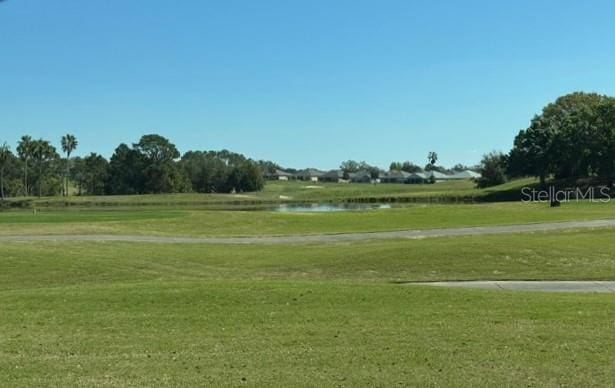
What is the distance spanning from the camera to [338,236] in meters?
32.5

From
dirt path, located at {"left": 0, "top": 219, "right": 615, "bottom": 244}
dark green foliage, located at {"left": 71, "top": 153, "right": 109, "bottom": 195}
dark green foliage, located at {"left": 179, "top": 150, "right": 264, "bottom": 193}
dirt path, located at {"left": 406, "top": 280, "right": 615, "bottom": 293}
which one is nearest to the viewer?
dirt path, located at {"left": 406, "top": 280, "right": 615, "bottom": 293}

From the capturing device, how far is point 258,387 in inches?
227

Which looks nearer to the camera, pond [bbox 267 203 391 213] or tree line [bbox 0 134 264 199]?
pond [bbox 267 203 391 213]

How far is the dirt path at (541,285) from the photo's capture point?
1541 centimetres

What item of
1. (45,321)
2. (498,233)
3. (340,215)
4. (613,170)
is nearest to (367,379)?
(45,321)

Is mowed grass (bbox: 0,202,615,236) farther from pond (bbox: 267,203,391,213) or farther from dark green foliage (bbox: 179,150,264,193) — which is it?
dark green foliage (bbox: 179,150,264,193)

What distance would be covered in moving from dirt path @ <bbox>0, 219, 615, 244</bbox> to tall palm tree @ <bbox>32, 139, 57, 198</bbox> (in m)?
117

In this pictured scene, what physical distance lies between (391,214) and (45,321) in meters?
39.7

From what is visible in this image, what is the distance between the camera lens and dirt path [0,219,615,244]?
3014cm

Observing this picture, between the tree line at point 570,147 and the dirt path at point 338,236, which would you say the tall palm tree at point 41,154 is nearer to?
the tree line at point 570,147

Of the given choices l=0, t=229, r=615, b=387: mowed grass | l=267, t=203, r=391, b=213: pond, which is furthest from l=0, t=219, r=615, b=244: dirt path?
l=267, t=203, r=391, b=213: pond

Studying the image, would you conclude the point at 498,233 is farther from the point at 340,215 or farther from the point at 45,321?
the point at 45,321

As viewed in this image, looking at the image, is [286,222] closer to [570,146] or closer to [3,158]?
[570,146]

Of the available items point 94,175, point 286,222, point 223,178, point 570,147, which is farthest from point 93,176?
point 286,222
